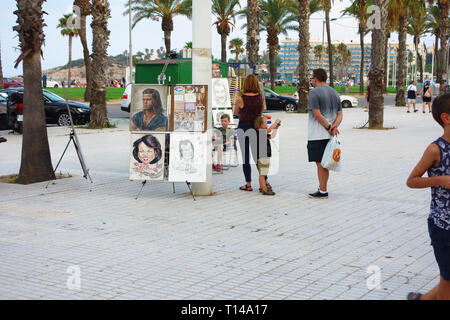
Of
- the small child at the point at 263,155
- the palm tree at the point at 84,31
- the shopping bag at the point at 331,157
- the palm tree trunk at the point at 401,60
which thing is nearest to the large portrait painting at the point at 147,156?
the small child at the point at 263,155

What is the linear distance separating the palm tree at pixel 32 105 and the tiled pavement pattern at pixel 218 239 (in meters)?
0.34

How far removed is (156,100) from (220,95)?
4.82 m

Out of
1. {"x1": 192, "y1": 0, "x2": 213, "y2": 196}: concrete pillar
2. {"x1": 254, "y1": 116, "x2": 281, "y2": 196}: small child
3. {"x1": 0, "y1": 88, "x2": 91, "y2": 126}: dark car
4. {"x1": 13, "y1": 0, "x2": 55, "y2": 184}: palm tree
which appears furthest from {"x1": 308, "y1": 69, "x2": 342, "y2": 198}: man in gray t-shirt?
{"x1": 0, "y1": 88, "x2": 91, "y2": 126}: dark car

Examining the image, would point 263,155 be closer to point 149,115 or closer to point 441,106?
point 149,115

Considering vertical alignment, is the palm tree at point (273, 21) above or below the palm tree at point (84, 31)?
above

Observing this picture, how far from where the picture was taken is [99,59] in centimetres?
2106

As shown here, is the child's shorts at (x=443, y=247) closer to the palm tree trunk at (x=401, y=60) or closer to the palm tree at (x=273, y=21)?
the palm tree trunk at (x=401, y=60)

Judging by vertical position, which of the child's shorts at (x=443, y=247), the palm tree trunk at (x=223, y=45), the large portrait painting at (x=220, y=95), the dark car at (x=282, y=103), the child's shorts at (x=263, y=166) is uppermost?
the palm tree trunk at (x=223, y=45)

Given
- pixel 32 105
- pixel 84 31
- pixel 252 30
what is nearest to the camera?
pixel 32 105

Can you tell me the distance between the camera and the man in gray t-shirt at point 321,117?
851cm

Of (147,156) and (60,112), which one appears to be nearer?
(147,156)


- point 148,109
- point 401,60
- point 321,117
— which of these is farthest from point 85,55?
point 321,117
